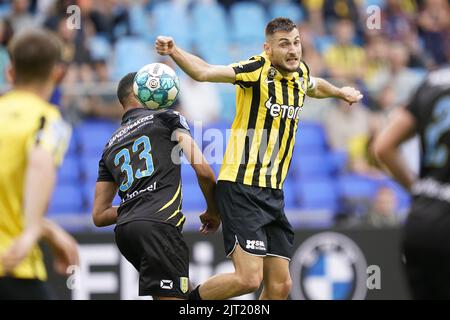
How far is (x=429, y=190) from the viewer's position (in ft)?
17.7

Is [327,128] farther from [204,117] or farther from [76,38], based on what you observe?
[76,38]

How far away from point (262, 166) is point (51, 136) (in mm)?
3237

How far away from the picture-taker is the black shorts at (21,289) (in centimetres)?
508

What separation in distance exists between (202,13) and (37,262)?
11.7 meters

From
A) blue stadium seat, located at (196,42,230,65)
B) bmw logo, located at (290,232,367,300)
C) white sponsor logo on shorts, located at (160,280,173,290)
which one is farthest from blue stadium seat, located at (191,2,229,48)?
white sponsor logo on shorts, located at (160,280,173,290)

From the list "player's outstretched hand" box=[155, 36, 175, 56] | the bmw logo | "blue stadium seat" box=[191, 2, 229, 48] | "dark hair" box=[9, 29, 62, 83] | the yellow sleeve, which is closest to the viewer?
the yellow sleeve

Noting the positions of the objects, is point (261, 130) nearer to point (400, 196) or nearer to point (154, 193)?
point (154, 193)

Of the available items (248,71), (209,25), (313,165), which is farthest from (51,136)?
(209,25)

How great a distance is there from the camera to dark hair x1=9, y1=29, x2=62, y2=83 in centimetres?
509

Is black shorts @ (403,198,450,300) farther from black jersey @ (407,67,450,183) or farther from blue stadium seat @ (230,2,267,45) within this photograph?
blue stadium seat @ (230,2,267,45)

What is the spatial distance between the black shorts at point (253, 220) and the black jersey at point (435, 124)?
2.64 m

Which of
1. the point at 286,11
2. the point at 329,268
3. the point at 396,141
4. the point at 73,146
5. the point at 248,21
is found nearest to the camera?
the point at 396,141

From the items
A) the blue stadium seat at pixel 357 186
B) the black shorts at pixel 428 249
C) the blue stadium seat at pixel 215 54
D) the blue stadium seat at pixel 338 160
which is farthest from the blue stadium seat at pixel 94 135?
the black shorts at pixel 428 249

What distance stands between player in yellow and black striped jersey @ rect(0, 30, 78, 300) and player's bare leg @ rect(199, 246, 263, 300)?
2.81 metres
